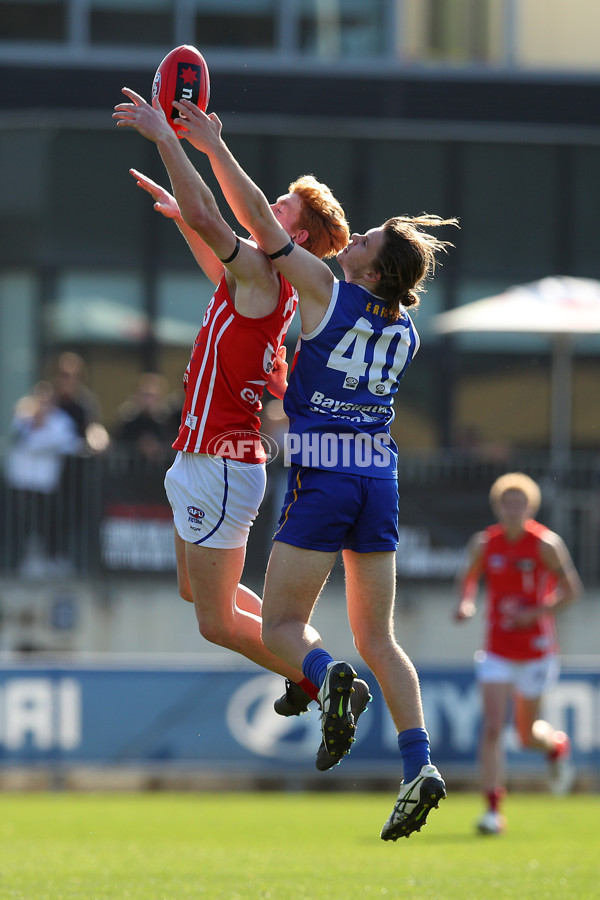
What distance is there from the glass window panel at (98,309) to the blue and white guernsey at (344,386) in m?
12.4

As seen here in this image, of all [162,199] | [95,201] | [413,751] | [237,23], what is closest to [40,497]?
[95,201]

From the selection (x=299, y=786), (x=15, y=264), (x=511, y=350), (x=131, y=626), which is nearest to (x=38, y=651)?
(x=131, y=626)

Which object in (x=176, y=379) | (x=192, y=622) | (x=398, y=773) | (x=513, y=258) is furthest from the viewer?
(x=513, y=258)

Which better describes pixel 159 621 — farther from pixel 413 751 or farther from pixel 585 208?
pixel 585 208

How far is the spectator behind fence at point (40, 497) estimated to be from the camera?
13.9 meters

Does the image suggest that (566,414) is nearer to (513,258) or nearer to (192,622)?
(513,258)

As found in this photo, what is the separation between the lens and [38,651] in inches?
550

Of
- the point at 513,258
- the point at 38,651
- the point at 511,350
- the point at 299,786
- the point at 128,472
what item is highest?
the point at 513,258

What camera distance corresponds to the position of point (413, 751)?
Result: 5969 millimetres

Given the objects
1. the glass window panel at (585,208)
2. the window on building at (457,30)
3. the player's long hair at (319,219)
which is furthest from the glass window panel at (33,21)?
the player's long hair at (319,219)

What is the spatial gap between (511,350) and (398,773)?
7197mm

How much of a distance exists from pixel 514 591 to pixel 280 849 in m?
2.72

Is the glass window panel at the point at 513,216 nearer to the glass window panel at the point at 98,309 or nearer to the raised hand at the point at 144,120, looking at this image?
the glass window panel at the point at 98,309

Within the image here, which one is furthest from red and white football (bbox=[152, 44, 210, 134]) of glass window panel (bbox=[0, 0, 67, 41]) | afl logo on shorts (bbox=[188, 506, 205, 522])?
glass window panel (bbox=[0, 0, 67, 41])
